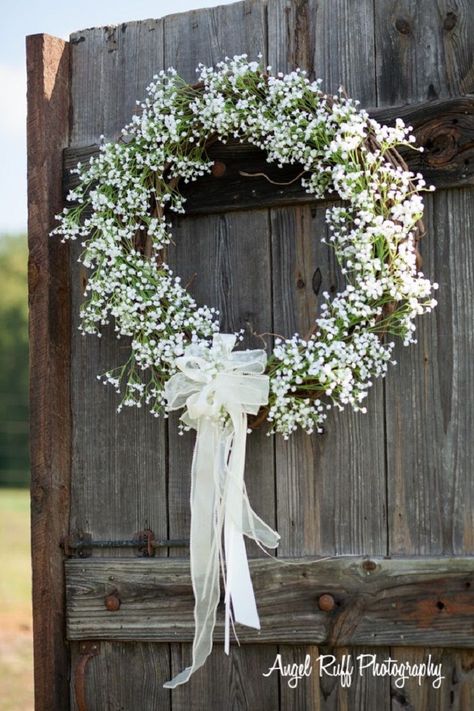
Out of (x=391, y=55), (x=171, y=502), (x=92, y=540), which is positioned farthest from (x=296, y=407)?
(x=391, y=55)

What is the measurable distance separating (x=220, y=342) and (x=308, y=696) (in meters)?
0.98

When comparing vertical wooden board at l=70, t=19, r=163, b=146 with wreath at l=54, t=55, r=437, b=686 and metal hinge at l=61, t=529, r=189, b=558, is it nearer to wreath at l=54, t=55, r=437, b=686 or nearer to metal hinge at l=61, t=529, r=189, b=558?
wreath at l=54, t=55, r=437, b=686

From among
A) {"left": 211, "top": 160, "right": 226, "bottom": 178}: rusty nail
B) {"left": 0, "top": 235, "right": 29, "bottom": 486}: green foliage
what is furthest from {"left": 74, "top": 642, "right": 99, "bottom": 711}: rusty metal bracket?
{"left": 0, "top": 235, "right": 29, "bottom": 486}: green foliage

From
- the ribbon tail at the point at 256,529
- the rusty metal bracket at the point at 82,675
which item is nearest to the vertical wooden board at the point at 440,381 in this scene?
the ribbon tail at the point at 256,529

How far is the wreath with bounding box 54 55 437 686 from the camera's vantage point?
231 cm

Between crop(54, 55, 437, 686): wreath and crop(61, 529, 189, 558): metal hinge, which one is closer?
crop(54, 55, 437, 686): wreath

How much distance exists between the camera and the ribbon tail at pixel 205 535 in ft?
7.86

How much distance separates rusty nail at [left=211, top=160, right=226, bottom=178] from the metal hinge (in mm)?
1030

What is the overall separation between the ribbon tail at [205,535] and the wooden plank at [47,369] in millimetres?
469

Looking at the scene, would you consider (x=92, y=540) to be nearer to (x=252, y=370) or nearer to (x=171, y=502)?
(x=171, y=502)

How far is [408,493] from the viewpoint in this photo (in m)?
2.40

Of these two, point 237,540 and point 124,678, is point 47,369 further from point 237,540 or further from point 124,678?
point 124,678

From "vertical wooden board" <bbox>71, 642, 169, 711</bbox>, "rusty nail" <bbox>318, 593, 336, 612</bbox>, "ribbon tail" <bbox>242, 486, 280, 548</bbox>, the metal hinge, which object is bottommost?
"vertical wooden board" <bbox>71, 642, 169, 711</bbox>

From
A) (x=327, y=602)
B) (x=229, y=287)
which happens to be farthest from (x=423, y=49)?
(x=327, y=602)
